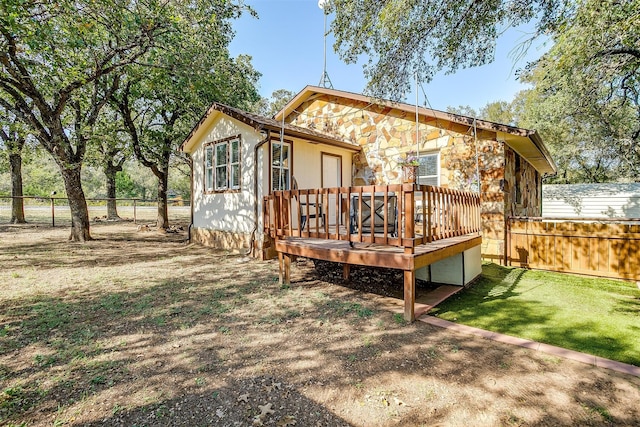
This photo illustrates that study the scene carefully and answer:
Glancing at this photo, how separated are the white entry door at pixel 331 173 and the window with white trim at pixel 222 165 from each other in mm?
2518

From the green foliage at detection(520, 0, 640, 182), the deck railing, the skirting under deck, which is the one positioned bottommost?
the skirting under deck

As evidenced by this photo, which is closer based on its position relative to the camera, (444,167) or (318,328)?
(318,328)

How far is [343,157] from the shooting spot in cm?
948

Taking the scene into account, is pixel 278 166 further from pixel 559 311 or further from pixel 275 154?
pixel 559 311

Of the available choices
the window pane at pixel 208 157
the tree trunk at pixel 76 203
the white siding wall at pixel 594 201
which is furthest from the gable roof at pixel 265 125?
the white siding wall at pixel 594 201

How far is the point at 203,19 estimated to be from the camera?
8078mm

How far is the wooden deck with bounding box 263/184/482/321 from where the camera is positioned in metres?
3.77

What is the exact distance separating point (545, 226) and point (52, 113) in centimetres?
1321

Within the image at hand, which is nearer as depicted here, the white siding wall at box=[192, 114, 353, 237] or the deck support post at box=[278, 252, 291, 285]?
the deck support post at box=[278, 252, 291, 285]

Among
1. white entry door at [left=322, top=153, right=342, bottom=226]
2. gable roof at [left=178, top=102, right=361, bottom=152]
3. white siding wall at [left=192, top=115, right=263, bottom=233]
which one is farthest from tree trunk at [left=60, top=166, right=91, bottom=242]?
white entry door at [left=322, top=153, right=342, bottom=226]

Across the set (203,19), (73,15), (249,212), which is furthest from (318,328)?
(203,19)

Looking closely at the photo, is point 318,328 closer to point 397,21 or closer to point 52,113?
point 397,21

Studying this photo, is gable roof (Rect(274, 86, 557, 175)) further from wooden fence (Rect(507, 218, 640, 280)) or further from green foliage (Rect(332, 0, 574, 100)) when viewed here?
wooden fence (Rect(507, 218, 640, 280))

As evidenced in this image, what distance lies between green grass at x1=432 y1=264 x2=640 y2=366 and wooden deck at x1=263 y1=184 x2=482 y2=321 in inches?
30.1
